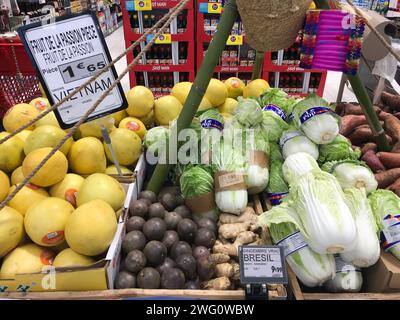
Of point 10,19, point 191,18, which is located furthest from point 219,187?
point 10,19

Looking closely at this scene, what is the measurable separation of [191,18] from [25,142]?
10.8ft

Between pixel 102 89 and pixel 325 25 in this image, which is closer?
pixel 325 25

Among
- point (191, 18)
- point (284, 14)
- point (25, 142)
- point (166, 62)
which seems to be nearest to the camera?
point (284, 14)

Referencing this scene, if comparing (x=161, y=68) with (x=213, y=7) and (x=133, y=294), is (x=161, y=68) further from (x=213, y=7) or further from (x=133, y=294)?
(x=133, y=294)

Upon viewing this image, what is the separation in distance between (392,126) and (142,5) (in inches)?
137

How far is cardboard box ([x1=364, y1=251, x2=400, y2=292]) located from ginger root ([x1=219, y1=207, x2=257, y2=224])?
0.53 meters

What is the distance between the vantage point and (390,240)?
134 centimetres

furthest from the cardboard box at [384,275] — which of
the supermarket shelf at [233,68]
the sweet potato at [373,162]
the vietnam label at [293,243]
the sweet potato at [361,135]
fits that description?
the supermarket shelf at [233,68]

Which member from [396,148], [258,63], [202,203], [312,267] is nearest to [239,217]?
[202,203]

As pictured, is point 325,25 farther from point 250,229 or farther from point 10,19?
point 10,19

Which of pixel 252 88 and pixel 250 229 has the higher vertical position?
pixel 252 88

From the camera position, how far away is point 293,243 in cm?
133

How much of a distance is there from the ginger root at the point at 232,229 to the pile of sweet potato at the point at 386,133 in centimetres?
80

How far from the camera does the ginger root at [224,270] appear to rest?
52.0 inches
